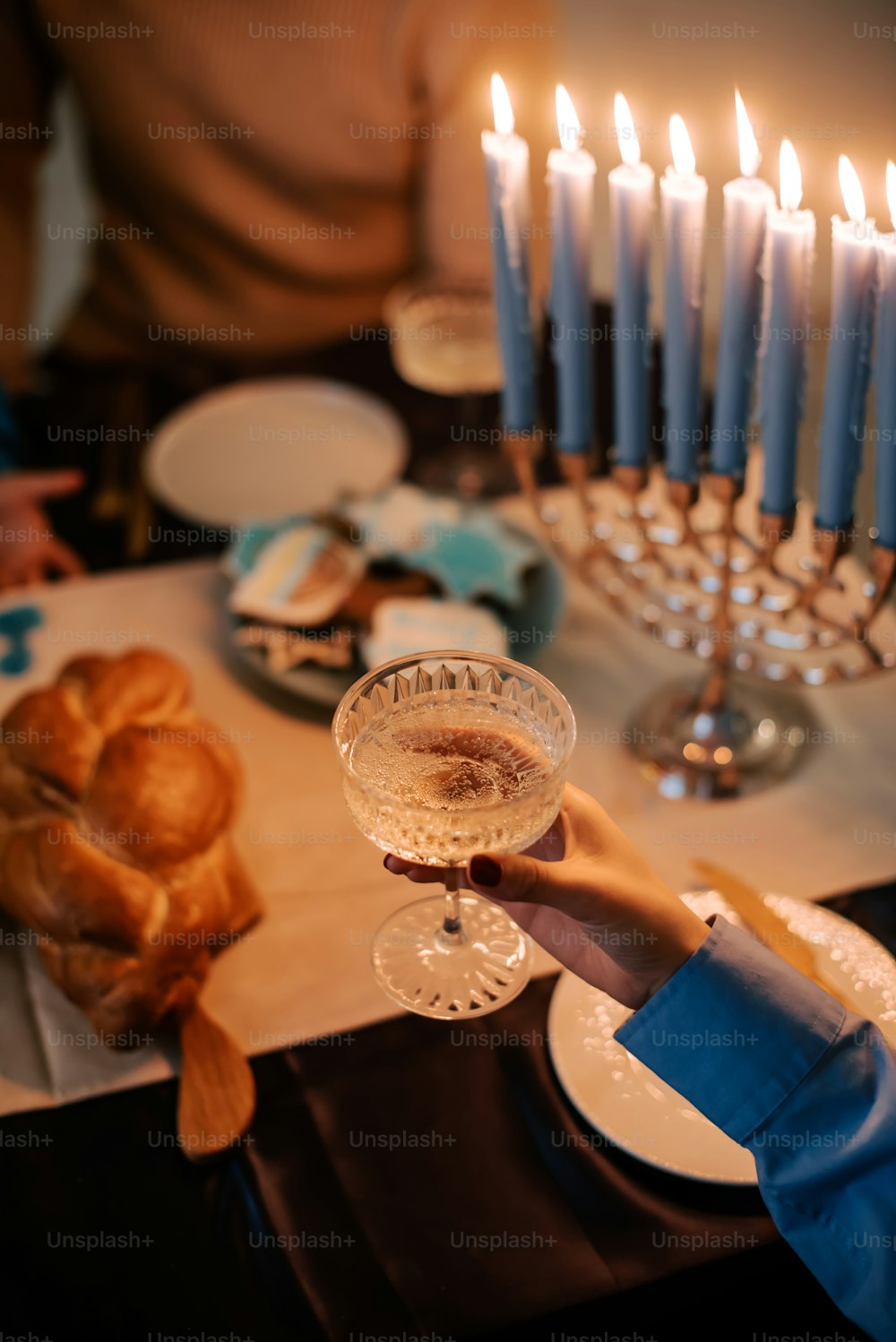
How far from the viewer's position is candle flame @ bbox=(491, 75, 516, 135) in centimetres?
118

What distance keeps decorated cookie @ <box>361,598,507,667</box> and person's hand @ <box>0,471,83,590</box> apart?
604 mm

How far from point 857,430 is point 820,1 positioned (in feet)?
5.06

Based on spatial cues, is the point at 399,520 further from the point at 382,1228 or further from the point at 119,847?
the point at 382,1228

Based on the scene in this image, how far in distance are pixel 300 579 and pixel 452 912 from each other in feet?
2.11

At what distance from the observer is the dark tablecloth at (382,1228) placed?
3.10 feet

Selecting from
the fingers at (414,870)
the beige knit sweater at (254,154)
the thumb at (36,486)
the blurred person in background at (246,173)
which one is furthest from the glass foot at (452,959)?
the beige knit sweater at (254,154)

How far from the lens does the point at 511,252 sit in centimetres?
127

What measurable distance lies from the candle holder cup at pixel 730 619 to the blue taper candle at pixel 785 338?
2.1 inches

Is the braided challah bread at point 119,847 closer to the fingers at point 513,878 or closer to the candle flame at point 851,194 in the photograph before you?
the fingers at point 513,878

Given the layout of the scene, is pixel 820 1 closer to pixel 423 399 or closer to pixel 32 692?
pixel 423 399

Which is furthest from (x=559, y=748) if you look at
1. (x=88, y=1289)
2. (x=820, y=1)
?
(x=820, y=1)

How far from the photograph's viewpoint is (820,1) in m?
2.23

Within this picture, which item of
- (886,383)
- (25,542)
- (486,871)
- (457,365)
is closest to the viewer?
(486,871)

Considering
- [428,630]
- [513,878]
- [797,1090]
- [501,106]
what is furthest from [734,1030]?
[501,106]
